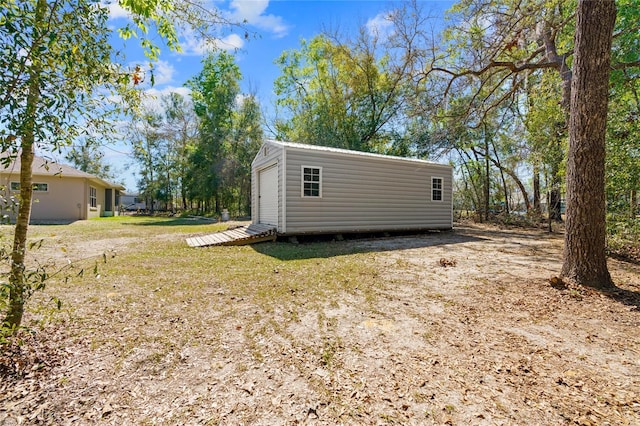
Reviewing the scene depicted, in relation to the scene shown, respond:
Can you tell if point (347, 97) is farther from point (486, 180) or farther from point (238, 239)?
point (238, 239)

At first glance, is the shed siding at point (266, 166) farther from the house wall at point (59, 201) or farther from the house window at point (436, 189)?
the house wall at point (59, 201)

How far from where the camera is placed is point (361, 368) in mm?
2090

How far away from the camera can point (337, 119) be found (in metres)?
17.2

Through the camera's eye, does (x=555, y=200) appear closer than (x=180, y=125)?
Yes

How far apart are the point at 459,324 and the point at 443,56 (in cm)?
783

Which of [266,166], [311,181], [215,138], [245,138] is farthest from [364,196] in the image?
[215,138]

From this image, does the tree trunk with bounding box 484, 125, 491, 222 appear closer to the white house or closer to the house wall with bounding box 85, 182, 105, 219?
the white house

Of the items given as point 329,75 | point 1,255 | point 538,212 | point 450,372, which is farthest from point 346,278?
point 329,75

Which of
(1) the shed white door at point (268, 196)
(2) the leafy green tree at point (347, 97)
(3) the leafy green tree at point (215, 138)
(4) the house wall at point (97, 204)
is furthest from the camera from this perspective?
(3) the leafy green tree at point (215, 138)

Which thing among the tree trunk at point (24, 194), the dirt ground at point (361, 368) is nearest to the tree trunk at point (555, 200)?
the dirt ground at point (361, 368)

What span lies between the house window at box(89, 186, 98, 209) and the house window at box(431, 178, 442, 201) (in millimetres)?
19036

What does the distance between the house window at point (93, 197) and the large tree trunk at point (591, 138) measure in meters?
21.7

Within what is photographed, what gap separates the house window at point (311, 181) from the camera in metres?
7.96

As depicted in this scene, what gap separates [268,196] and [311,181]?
5.72 feet
